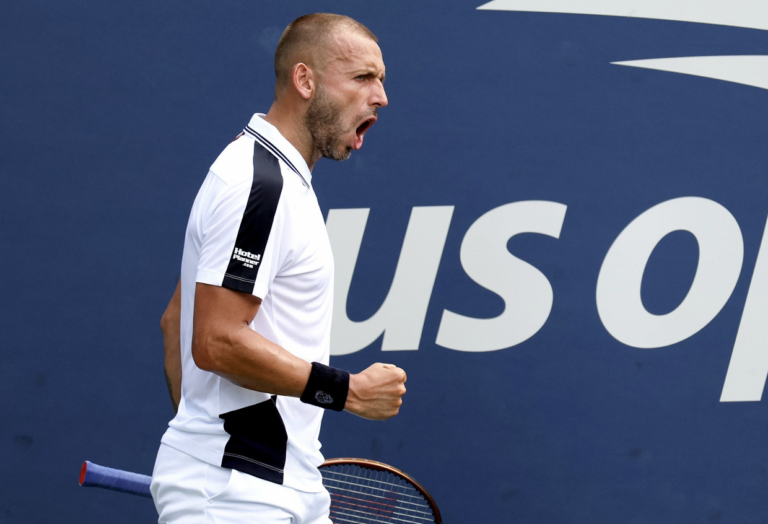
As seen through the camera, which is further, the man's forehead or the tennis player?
the man's forehead

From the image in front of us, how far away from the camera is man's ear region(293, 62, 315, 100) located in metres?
1.47

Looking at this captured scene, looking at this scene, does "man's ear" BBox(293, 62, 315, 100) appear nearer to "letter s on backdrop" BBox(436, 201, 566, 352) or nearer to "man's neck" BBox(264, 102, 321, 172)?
"man's neck" BBox(264, 102, 321, 172)

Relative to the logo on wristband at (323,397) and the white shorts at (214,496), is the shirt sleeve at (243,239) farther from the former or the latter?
the white shorts at (214,496)

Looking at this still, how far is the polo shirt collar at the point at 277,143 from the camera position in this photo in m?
1.41

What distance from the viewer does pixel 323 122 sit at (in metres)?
1.47

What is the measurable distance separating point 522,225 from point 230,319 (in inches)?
57.5

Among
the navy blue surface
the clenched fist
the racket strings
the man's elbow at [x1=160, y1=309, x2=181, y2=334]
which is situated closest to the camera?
the clenched fist

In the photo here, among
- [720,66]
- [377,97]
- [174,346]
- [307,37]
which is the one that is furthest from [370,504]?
[720,66]

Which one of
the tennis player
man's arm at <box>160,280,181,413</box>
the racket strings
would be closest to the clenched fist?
the tennis player

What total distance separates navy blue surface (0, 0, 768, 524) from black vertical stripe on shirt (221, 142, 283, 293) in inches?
47.6

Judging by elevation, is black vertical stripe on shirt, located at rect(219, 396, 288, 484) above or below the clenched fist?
below

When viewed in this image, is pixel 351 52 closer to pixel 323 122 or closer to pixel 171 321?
pixel 323 122

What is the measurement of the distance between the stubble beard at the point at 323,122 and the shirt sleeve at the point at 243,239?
9.6 inches

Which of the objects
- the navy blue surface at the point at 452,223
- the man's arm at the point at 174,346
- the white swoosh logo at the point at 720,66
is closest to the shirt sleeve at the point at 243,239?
the man's arm at the point at 174,346
